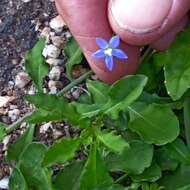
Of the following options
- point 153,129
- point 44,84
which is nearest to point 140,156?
point 153,129

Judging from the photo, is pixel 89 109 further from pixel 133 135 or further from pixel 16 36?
pixel 16 36

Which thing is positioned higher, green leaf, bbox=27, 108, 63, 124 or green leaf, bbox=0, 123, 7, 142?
green leaf, bbox=27, 108, 63, 124

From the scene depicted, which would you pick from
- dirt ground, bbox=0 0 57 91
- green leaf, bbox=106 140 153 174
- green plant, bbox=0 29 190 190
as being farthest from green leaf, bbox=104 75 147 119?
dirt ground, bbox=0 0 57 91

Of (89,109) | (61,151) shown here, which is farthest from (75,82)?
(61,151)

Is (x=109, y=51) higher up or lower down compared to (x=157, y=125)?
higher up

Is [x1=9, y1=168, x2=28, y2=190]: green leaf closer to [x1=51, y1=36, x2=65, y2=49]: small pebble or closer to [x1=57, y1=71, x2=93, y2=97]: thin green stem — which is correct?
[x1=57, y1=71, x2=93, y2=97]: thin green stem

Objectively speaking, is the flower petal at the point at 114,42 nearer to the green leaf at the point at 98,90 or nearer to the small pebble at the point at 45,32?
the green leaf at the point at 98,90

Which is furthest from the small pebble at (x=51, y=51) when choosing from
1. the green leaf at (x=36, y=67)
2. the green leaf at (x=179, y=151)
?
the green leaf at (x=179, y=151)
